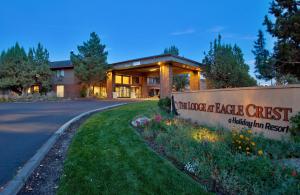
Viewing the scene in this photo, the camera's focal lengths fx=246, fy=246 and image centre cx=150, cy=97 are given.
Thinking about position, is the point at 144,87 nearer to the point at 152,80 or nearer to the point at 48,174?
the point at 152,80

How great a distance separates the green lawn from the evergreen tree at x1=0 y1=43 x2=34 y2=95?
118ft

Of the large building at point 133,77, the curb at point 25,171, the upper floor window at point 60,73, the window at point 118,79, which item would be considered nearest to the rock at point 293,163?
the curb at point 25,171

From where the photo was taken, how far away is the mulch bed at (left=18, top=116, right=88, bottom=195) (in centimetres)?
435

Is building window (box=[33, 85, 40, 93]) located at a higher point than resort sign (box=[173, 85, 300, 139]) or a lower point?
higher

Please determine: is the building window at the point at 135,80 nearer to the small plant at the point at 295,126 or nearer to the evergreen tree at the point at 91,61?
the evergreen tree at the point at 91,61

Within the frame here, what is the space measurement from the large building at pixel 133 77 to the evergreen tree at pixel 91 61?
2.39 m

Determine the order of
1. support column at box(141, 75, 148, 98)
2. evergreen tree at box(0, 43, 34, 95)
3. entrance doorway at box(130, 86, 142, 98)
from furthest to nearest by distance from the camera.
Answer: support column at box(141, 75, 148, 98) < entrance doorway at box(130, 86, 142, 98) < evergreen tree at box(0, 43, 34, 95)

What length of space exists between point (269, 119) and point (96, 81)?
1310 inches

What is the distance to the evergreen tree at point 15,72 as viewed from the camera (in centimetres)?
3853

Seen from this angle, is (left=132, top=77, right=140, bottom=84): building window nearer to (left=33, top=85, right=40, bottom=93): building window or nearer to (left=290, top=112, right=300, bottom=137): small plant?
(left=33, top=85, right=40, bottom=93): building window

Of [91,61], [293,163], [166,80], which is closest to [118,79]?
[91,61]

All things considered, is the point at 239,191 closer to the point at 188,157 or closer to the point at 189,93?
the point at 188,157

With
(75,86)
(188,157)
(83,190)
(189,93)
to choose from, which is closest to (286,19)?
(189,93)

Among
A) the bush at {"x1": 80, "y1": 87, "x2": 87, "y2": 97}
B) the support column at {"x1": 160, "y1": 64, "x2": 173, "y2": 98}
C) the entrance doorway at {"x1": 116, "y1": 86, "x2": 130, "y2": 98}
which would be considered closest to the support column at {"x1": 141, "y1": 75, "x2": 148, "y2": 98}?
the entrance doorway at {"x1": 116, "y1": 86, "x2": 130, "y2": 98}
